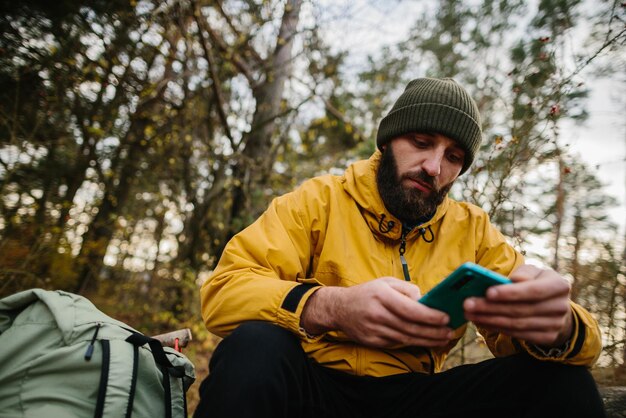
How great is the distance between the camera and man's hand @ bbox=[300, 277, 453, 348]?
42.6 inches

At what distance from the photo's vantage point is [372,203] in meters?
1.90

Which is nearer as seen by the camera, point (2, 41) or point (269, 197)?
point (2, 41)

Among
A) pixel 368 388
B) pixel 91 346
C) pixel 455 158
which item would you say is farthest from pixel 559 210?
pixel 91 346

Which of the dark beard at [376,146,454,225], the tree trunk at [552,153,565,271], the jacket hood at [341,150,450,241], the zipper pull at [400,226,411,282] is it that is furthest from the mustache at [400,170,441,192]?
the tree trunk at [552,153,565,271]

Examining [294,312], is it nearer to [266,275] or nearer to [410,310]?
[266,275]

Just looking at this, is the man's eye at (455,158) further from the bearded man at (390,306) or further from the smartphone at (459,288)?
the smartphone at (459,288)

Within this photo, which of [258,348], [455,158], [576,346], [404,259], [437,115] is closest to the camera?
[258,348]

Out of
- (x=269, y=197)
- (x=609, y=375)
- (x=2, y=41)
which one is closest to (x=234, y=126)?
(x=269, y=197)

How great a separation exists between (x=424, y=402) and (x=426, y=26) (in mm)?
7942

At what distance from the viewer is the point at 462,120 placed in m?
2.07

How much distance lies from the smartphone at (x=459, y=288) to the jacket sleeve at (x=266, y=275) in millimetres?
444

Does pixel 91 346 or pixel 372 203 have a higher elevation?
pixel 372 203

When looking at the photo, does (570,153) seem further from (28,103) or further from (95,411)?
(28,103)

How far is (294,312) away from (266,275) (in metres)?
0.24
